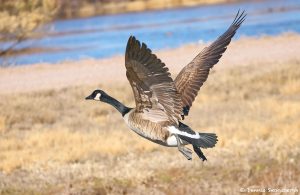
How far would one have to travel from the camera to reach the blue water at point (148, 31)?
36062mm

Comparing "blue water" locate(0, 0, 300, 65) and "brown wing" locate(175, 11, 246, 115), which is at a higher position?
"brown wing" locate(175, 11, 246, 115)

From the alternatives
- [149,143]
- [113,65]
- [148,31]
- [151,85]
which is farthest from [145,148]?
[148,31]

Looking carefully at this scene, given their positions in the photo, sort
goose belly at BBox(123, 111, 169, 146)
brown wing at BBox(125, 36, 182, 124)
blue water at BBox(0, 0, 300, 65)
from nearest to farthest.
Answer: brown wing at BBox(125, 36, 182, 124)
goose belly at BBox(123, 111, 169, 146)
blue water at BBox(0, 0, 300, 65)

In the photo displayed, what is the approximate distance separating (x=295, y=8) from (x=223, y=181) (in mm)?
48012

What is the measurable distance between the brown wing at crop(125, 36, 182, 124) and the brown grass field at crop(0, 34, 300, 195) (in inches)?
188

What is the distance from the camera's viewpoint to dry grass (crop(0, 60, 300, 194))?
9500 mm

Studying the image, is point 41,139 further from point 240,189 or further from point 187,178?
point 240,189

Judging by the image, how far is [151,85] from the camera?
4.04 m

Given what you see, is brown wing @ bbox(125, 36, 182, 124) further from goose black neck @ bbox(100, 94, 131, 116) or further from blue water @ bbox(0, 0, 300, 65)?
blue water @ bbox(0, 0, 300, 65)

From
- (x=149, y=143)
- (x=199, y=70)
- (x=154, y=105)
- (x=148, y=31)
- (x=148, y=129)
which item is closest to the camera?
(x=148, y=129)

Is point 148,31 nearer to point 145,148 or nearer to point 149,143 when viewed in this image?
point 149,143

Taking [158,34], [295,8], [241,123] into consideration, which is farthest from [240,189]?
[295,8]

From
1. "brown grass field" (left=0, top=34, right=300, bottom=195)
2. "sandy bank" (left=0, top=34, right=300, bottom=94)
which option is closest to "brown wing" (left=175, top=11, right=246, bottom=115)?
"brown grass field" (left=0, top=34, right=300, bottom=195)

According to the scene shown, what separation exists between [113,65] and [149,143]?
16709 millimetres
